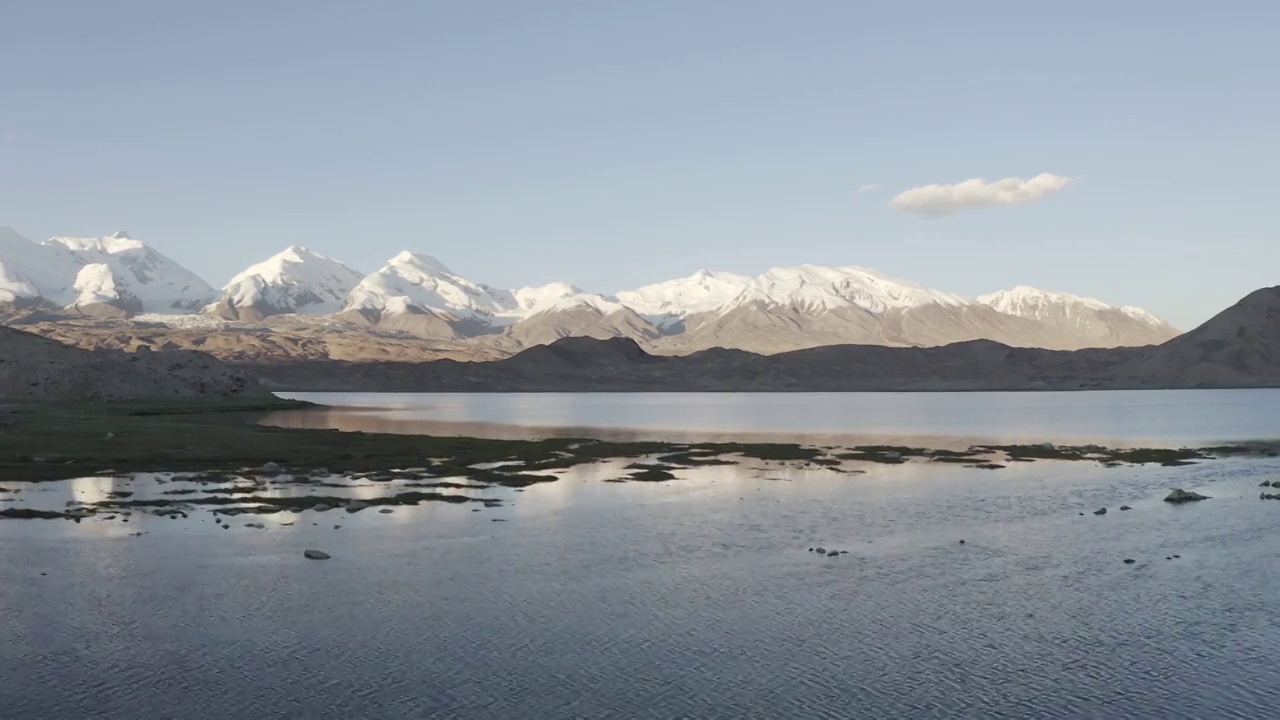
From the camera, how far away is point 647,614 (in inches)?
1234

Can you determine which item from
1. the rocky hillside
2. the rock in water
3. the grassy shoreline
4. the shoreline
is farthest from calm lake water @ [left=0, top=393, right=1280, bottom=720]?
the rocky hillside

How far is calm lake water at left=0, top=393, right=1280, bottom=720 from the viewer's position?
23844mm

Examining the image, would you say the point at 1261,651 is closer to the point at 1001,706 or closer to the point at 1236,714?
the point at 1236,714

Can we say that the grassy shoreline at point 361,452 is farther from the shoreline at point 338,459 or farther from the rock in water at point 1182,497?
the rock in water at point 1182,497

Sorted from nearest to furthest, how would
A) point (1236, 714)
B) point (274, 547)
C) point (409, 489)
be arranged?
point (1236, 714), point (274, 547), point (409, 489)

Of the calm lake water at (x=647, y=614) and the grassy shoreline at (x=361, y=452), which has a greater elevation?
the grassy shoreline at (x=361, y=452)

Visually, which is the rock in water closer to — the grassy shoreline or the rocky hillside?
the grassy shoreline

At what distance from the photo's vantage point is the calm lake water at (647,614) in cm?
2384

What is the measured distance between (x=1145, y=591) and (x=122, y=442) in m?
76.7

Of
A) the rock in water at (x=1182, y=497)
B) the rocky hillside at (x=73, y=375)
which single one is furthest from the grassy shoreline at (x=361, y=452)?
the rocky hillside at (x=73, y=375)

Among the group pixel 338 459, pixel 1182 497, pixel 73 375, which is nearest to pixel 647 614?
pixel 1182 497

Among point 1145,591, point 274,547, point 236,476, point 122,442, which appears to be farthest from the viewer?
point 122,442

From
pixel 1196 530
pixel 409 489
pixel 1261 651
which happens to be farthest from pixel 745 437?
pixel 1261 651

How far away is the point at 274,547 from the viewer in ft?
135
